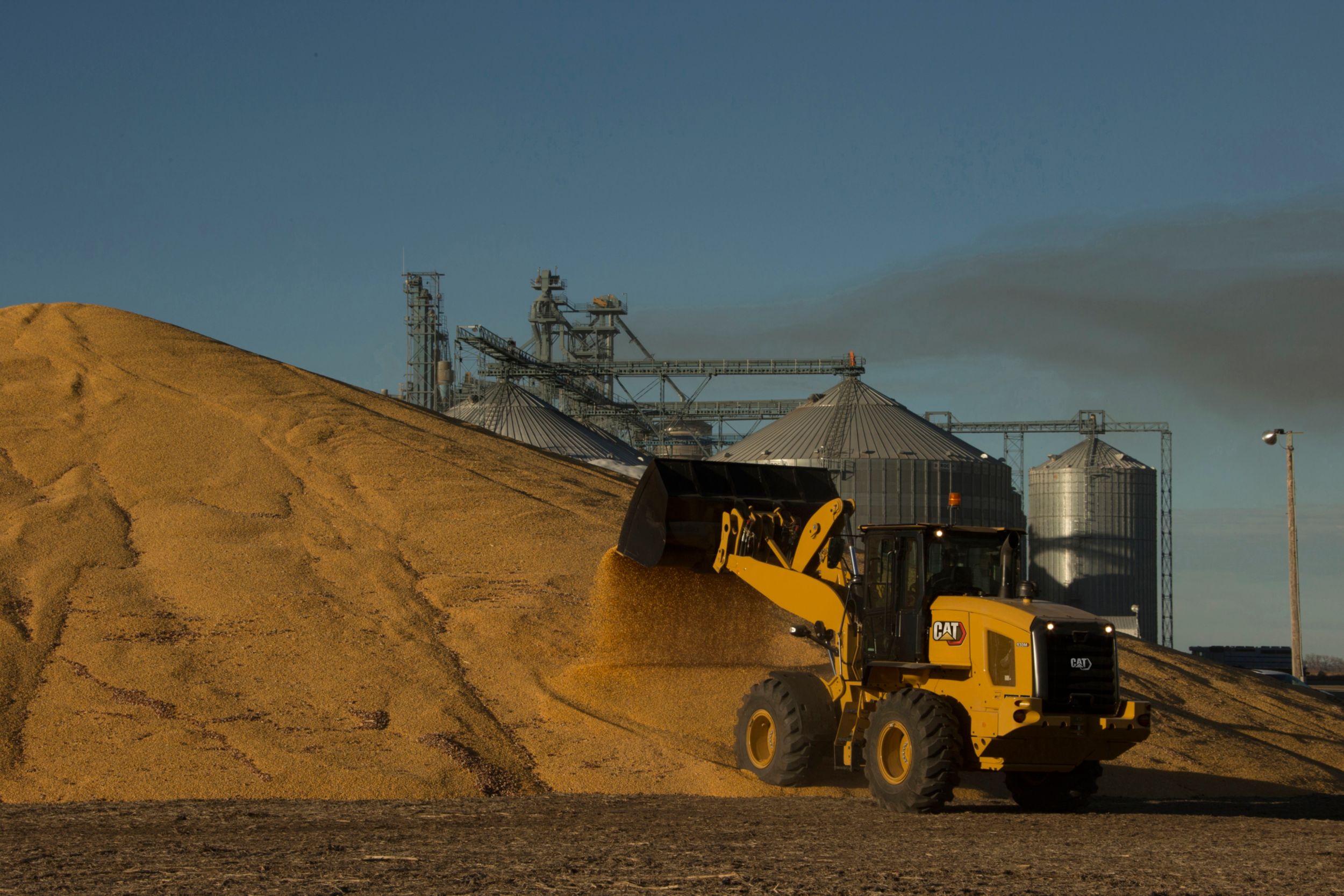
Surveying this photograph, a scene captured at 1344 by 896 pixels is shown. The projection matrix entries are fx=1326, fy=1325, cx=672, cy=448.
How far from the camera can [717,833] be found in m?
10.8

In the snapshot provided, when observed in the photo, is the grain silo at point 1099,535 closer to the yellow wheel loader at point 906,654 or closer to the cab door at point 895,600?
the yellow wheel loader at point 906,654

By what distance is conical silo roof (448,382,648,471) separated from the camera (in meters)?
56.1

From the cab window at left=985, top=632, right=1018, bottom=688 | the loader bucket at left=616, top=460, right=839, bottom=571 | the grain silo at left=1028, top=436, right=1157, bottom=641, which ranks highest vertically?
the grain silo at left=1028, top=436, right=1157, bottom=641

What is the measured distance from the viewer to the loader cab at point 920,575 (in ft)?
42.0

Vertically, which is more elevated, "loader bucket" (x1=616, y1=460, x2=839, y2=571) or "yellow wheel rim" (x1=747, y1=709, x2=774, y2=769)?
"loader bucket" (x1=616, y1=460, x2=839, y2=571)

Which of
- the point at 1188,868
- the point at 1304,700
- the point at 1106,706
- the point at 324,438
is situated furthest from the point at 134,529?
the point at 1304,700

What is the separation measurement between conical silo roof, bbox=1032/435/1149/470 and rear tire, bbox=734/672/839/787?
163 ft

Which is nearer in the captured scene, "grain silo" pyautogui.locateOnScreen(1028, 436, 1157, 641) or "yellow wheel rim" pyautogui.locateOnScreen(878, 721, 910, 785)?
"yellow wheel rim" pyautogui.locateOnScreen(878, 721, 910, 785)

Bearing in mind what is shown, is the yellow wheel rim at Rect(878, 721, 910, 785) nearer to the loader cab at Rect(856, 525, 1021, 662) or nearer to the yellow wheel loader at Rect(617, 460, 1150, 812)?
the yellow wheel loader at Rect(617, 460, 1150, 812)

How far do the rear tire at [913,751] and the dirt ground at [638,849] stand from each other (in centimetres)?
25

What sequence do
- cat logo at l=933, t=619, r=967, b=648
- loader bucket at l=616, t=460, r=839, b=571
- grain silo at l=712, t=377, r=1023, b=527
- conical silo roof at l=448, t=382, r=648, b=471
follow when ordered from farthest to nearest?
1. conical silo roof at l=448, t=382, r=648, b=471
2. grain silo at l=712, t=377, r=1023, b=527
3. loader bucket at l=616, t=460, r=839, b=571
4. cat logo at l=933, t=619, r=967, b=648

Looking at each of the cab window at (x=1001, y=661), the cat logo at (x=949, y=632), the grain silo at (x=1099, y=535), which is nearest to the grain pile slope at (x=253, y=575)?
the cat logo at (x=949, y=632)

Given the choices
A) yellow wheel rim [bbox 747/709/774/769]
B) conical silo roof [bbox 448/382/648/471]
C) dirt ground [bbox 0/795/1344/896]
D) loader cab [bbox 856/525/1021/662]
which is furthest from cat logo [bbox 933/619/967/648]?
conical silo roof [bbox 448/382/648/471]

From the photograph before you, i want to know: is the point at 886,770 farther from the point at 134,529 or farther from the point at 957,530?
the point at 134,529
